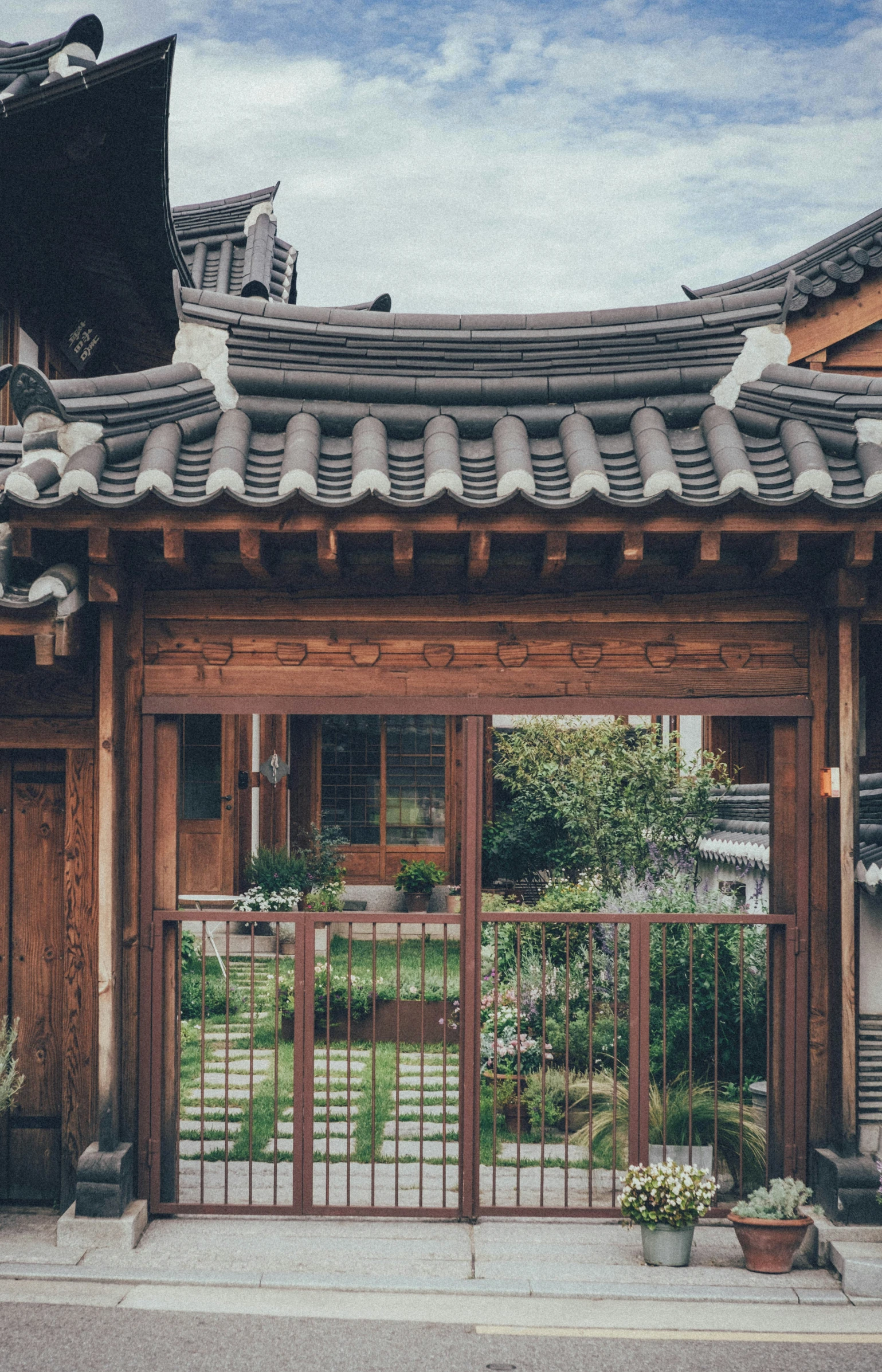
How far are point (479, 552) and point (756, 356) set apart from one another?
6.59 ft

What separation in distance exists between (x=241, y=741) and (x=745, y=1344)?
1104 cm

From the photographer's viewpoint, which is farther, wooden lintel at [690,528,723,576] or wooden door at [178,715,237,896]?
Result: wooden door at [178,715,237,896]

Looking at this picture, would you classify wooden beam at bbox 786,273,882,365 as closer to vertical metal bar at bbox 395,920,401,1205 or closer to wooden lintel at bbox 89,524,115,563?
vertical metal bar at bbox 395,920,401,1205

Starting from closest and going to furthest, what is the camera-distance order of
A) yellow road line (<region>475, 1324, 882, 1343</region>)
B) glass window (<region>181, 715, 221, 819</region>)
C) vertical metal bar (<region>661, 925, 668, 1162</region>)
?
yellow road line (<region>475, 1324, 882, 1343</region>) < vertical metal bar (<region>661, 925, 668, 1162</region>) < glass window (<region>181, 715, 221, 819</region>)

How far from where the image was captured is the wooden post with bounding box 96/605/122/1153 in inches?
215

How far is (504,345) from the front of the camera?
6.00 meters

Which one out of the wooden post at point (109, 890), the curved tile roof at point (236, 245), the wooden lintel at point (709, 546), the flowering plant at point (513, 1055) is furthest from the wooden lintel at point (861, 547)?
the curved tile roof at point (236, 245)

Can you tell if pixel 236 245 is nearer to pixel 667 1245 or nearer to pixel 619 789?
pixel 619 789

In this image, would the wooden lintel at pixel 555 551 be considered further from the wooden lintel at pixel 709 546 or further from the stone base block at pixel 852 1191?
the stone base block at pixel 852 1191

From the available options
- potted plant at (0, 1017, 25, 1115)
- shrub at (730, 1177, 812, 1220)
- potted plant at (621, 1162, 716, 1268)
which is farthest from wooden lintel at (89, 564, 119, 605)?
shrub at (730, 1177, 812, 1220)

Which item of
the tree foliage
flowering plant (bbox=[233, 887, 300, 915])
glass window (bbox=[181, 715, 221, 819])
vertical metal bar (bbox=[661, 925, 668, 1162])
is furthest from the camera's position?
glass window (bbox=[181, 715, 221, 819])

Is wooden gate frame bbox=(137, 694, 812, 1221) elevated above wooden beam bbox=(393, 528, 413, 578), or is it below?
below

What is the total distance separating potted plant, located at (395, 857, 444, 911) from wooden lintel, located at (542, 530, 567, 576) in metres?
10.4

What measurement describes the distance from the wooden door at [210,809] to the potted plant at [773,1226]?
9.93 m
